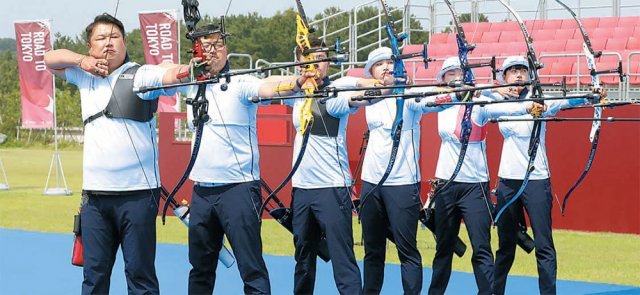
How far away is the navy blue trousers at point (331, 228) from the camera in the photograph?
6.48 metres

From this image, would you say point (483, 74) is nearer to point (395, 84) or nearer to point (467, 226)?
point (467, 226)

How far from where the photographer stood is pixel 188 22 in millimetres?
5547

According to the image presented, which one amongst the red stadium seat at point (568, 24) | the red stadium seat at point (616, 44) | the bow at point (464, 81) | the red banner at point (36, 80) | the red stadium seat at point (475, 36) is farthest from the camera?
the red banner at point (36, 80)

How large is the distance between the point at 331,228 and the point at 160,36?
11415mm

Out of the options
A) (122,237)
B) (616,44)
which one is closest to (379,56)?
(122,237)

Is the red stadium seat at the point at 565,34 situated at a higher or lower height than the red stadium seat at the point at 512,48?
higher

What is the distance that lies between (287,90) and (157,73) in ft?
1.99

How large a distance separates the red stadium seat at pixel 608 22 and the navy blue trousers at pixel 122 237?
12.3m

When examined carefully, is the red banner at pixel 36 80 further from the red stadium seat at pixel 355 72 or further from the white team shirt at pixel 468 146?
the white team shirt at pixel 468 146

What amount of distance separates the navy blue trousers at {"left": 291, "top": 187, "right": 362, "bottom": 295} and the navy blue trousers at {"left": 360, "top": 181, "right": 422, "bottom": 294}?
13.4 inches

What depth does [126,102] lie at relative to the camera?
5.56 metres

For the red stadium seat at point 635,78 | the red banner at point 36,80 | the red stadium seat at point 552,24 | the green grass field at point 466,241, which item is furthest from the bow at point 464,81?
the red banner at point 36,80

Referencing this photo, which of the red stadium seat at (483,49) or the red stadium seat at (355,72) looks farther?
the red stadium seat at (483,49)

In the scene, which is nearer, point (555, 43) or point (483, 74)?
point (483, 74)
